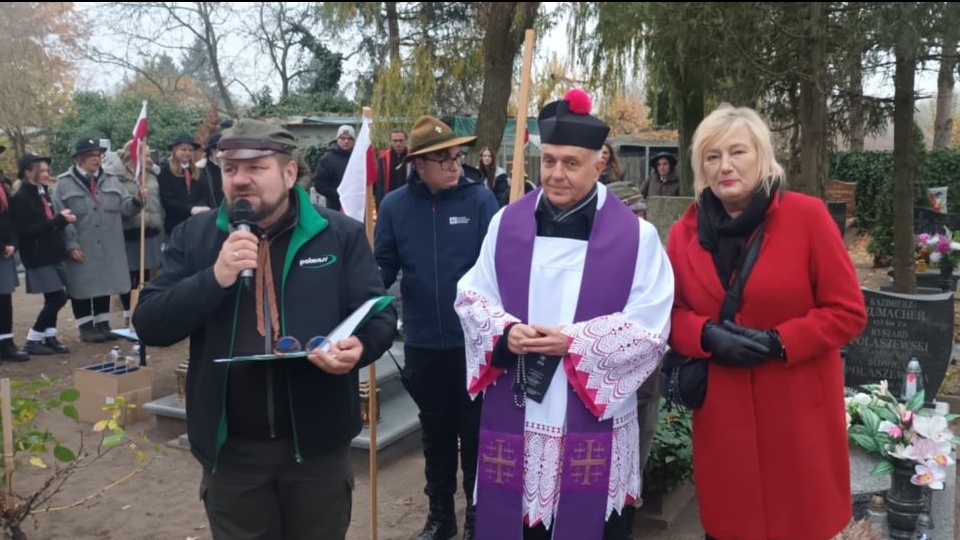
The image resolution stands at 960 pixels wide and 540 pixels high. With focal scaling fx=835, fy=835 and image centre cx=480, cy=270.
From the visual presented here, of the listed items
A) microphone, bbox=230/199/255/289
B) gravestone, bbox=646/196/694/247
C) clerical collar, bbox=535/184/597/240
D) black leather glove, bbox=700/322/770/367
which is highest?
microphone, bbox=230/199/255/289

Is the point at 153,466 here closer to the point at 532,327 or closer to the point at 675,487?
the point at 675,487

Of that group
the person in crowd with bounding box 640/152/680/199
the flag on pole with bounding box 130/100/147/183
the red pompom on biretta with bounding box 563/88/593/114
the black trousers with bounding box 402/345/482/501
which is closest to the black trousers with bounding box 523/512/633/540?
the black trousers with bounding box 402/345/482/501

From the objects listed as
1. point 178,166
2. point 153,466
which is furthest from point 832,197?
point 153,466

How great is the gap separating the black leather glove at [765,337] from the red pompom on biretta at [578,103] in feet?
3.06

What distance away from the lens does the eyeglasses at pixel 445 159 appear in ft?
13.7

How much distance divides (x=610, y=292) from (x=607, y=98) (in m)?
13.2

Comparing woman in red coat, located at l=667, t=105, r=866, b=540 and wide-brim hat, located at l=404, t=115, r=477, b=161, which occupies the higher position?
wide-brim hat, located at l=404, t=115, r=477, b=161

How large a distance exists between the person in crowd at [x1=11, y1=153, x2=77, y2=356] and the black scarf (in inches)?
285

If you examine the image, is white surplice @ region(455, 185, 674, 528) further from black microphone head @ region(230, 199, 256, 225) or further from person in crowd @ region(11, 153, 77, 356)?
person in crowd @ region(11, 153, 77, 356)

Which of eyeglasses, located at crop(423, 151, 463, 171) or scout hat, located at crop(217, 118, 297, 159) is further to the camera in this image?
eyeglasses, located at crop(423, 151, 463, 171)

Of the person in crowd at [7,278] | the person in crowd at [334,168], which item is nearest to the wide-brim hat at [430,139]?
the person in crowd at [7,278]

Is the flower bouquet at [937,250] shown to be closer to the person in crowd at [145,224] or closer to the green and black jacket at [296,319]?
the person in crowd at [145,224]

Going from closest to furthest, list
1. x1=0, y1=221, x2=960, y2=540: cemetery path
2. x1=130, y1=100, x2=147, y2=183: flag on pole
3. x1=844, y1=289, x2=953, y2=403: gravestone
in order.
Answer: x1=0, y1=221, x2=960, y2=540: cemetery path, x1=844, y1=289, x2=953, y2=403: gravestone, x1=130, y1=100, x2=147, y2=183: flag on pole

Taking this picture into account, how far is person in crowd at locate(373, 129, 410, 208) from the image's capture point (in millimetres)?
9047
